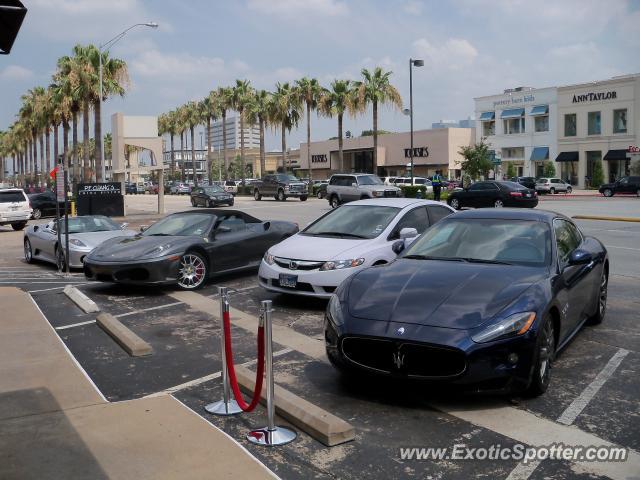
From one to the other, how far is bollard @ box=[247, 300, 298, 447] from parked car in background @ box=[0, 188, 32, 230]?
25.6 meters

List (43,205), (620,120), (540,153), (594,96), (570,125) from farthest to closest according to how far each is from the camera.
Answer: (540,153)
(570,125)
(594,96)
(620,120)
(43,205)

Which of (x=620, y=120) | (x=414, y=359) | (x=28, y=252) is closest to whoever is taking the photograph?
(x=414, y=359)

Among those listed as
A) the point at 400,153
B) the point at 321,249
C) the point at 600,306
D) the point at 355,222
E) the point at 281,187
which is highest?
the point at 400,153

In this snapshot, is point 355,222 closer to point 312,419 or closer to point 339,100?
point 312,419

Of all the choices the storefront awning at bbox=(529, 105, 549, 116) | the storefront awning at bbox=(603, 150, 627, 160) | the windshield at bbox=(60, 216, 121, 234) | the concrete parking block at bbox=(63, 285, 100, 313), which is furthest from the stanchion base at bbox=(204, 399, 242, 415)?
the storefront awning at bbox=(529, 105, 549, 116)

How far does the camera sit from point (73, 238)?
46.4 ft

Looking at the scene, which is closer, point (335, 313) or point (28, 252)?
point (335, 313)

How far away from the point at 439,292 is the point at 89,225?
11392 mm

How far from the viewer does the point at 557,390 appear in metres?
5.54

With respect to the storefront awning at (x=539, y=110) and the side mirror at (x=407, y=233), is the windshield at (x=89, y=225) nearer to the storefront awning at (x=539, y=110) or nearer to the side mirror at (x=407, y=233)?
the side mirror at (x=407, y=233)

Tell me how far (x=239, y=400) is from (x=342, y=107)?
56936mm

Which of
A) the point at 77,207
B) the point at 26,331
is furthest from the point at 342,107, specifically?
the point at 26,331

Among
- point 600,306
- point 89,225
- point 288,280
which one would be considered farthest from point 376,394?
point 89,225

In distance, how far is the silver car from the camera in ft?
45.9
